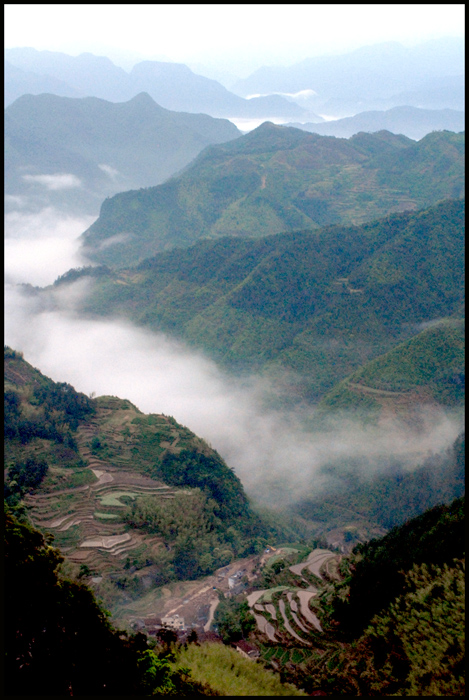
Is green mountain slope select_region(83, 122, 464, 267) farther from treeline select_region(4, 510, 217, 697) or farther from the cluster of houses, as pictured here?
treeline select_region(4, 510, 217, 697)

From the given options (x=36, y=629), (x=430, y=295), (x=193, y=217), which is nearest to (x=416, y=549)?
(x=36, y=629)

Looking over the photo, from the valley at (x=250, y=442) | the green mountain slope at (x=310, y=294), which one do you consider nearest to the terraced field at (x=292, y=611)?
the valley at (x=250, y=442)

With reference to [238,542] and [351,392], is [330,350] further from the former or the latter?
[238,542]

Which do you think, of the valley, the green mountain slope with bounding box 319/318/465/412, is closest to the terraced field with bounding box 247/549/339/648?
the valley

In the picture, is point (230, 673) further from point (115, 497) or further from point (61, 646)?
point (115, 497)

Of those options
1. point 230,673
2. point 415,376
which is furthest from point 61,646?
point 415,376

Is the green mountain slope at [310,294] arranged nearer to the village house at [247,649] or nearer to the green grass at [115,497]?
the green grass at [115,497]
